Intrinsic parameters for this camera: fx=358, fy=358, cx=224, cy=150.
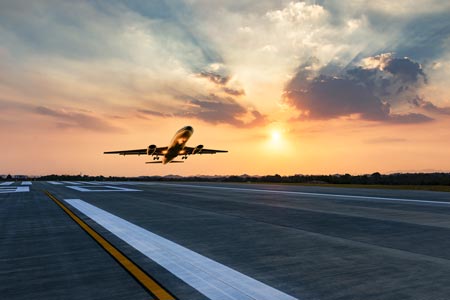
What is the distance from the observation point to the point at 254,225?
1109cm

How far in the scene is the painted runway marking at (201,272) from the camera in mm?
4793

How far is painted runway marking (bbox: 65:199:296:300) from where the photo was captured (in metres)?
4.79

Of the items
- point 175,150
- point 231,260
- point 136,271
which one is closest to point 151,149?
point 175,150

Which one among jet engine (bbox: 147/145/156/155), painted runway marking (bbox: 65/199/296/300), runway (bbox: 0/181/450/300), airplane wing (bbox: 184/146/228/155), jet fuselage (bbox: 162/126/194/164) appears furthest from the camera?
airplane wing (bbox: 184/146/228/155)

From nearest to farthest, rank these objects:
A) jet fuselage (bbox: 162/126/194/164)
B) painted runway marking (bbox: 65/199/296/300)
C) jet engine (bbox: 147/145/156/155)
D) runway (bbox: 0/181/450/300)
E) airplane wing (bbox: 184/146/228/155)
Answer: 1. painted runway marking (bbox: 65/199/296/300)
2. runway (bbox: 0/181/450/300)
3. jet fuselage (bbox: 162/126/194/164)
4. jet engine (bbox: 147/145/156/155)
5. airplane wing (bbox: 184/146/228/155)

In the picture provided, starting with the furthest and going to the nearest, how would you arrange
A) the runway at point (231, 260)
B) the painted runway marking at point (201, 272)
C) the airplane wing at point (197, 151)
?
the airplane wing at point (197, 151), the runway at point (231, 260), the painted runway marking at point (201, 272)

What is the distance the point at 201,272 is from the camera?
5812 mm

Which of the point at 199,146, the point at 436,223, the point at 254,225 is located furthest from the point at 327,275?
the point at 199,146

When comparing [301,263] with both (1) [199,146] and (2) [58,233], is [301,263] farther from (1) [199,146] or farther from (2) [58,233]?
(1) [199,146]

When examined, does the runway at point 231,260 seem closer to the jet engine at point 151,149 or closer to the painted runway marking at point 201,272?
the painted runway marking at point 201,272

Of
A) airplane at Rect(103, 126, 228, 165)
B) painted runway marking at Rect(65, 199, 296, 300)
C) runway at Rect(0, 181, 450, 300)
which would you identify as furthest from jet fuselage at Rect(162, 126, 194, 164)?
painted runway marking at Rect(65, 199, 296, 300)

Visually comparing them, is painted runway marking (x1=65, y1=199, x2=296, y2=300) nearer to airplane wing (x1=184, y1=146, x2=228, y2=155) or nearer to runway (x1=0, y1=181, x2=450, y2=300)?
runway (x1=0, y1=181, x2=450, y2=300)

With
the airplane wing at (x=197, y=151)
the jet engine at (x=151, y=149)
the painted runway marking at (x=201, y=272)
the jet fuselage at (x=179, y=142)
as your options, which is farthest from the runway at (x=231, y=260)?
the airplane wing at (x=197, y=151)

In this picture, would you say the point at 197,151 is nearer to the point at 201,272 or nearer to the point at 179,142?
the point at 179,142
